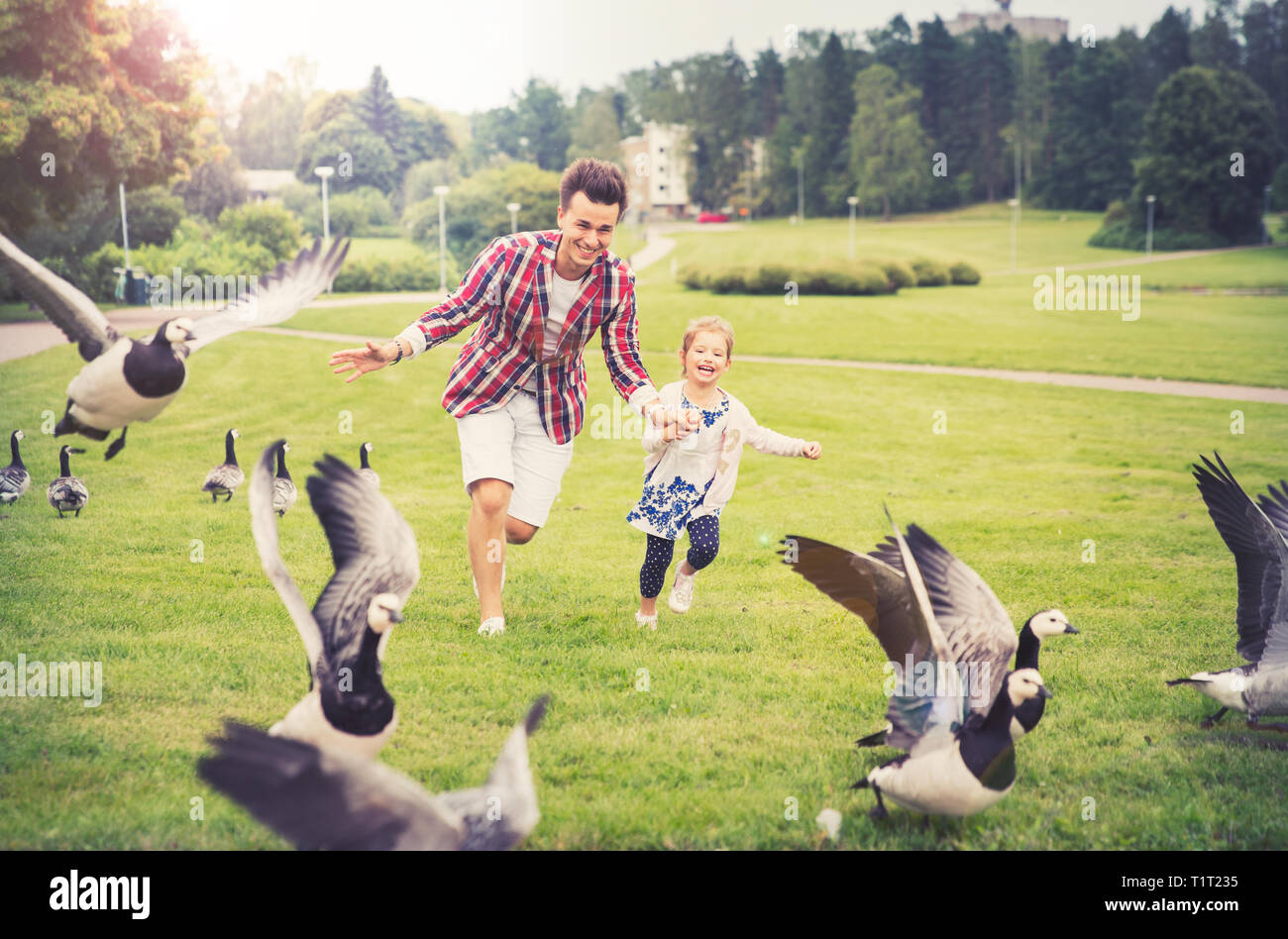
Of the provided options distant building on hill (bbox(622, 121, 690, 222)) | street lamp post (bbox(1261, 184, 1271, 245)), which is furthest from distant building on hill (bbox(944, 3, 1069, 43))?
distant building on hill (bbox(622, 121, 690, 222))

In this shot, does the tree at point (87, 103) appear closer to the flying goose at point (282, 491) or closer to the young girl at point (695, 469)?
the flying goose at point (282, 491)

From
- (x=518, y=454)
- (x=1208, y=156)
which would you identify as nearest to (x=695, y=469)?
(x=518, y=454)

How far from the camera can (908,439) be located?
1516 cm

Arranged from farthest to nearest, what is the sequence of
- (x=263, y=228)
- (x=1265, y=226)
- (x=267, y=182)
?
(x=1265, y=226)
(x=267, y=182)
(x=263, y=228)

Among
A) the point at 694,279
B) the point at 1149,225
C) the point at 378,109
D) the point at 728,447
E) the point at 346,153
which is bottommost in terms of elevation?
the point at 728,447

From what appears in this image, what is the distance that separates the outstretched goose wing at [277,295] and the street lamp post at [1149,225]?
6235 cm

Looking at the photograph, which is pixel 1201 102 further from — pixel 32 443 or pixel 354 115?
pixel 32 443

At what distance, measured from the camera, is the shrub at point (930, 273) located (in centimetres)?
4294

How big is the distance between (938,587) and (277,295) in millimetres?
3073

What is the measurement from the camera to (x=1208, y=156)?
58625 millimetres

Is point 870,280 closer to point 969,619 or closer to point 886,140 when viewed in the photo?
point 886,140

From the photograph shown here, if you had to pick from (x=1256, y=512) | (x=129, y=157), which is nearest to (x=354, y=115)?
(x=129, y=157)

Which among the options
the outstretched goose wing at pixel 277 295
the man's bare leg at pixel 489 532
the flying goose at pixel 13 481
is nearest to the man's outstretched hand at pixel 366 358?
the outstretched goose wing at pixel 277 295

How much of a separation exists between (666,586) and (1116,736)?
3647 mm
